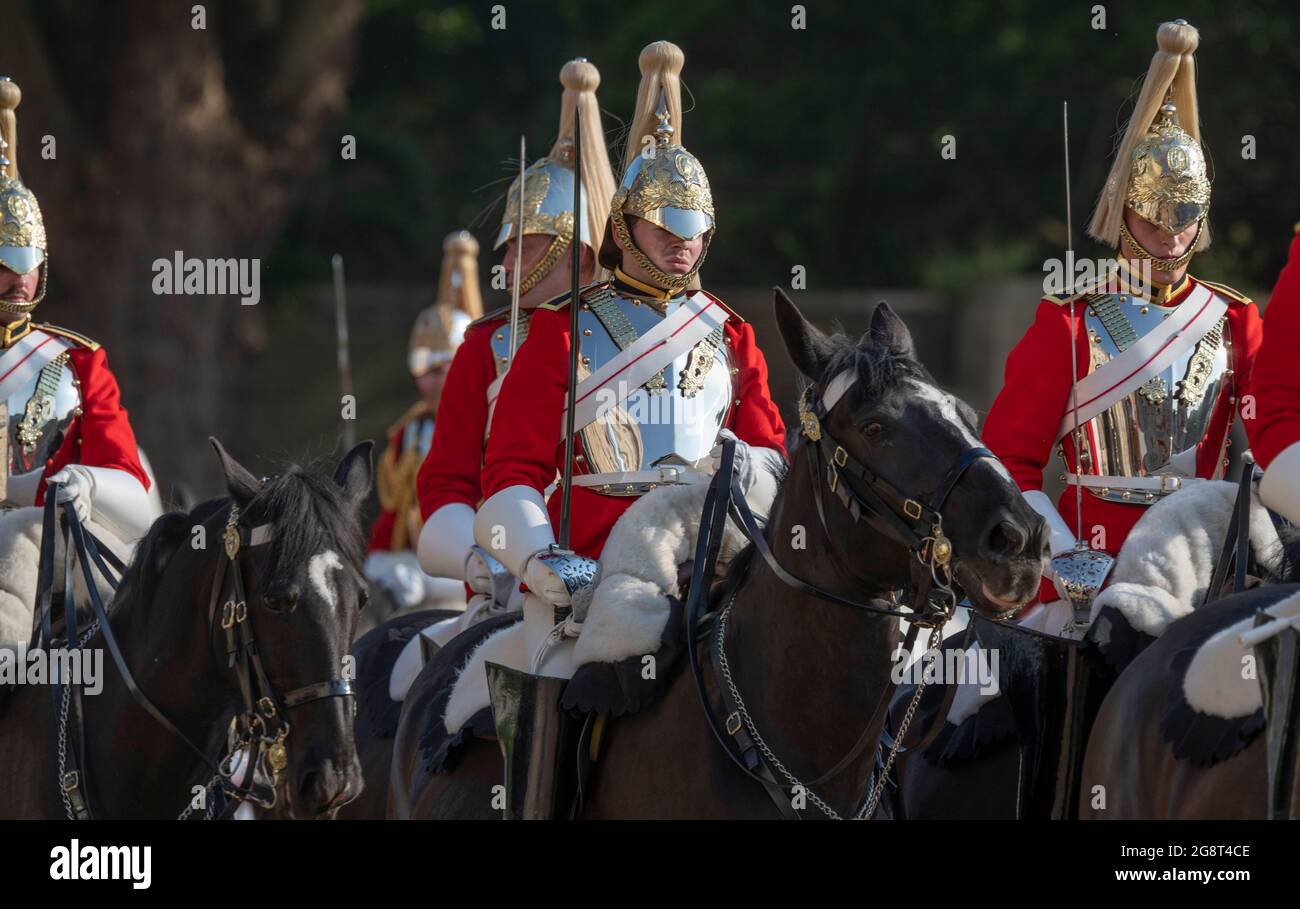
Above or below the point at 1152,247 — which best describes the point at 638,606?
below

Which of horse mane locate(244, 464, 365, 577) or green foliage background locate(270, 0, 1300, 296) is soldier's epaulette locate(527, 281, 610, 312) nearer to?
horse mane locate(244, 464, 365, 577)

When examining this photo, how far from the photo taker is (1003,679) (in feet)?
19.4

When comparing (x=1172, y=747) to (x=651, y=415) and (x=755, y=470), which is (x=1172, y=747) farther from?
(x=651, y=415)

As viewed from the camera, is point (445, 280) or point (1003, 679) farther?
point (445, 280)

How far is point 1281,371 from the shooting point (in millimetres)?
5293

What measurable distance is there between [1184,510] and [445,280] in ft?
22.0

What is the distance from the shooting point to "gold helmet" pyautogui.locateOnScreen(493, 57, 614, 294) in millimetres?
6824

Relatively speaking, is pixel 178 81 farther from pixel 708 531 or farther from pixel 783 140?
pixel 708 531

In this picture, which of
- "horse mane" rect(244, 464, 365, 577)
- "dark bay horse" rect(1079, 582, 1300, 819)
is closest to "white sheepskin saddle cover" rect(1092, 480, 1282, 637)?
"dark bay horse" rect(1079, 582, 1300, 819)

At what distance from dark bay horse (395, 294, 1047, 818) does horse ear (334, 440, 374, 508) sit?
1.08m

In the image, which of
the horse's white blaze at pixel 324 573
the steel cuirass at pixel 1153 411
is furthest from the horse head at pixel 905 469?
the steel cuirass at pixel 1153 411

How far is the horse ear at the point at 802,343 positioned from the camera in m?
4.93
